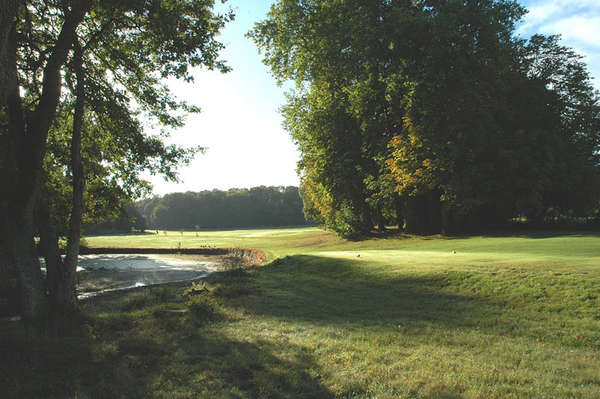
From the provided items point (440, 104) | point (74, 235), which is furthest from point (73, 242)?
point (440, 104)

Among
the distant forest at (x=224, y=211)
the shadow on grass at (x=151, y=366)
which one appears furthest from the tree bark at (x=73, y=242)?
the distant forest at (x=224, y=211)

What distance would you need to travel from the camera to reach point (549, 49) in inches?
1167

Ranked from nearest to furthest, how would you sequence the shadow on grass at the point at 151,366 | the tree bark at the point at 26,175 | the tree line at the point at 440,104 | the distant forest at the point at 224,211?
the shadow on grass at the point at 151,366 < the tree bark at the point at 26,175 < the tree line at the point at 440,104 < the distant forest at the point at 224,211

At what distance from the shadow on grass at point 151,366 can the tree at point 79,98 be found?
1.56 m

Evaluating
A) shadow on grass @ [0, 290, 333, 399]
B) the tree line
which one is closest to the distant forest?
the tree line

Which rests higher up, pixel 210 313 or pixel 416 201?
pixel 416 201

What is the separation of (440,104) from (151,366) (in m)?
23.9

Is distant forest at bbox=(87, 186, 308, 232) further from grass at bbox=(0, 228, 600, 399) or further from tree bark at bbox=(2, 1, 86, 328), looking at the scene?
tree bark at bbox=(2, 1, 86, 328)

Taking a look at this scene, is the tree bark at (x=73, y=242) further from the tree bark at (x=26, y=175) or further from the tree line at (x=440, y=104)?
the tree line at (x=440, y=104)

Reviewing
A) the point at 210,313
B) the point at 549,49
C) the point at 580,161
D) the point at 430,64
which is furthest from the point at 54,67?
the point at 549,49

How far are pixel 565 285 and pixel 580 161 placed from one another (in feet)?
76.2

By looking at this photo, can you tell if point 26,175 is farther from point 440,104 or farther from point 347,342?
point 440,104

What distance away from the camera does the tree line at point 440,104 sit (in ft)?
73.7

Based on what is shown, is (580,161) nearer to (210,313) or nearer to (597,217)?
(597,217)
